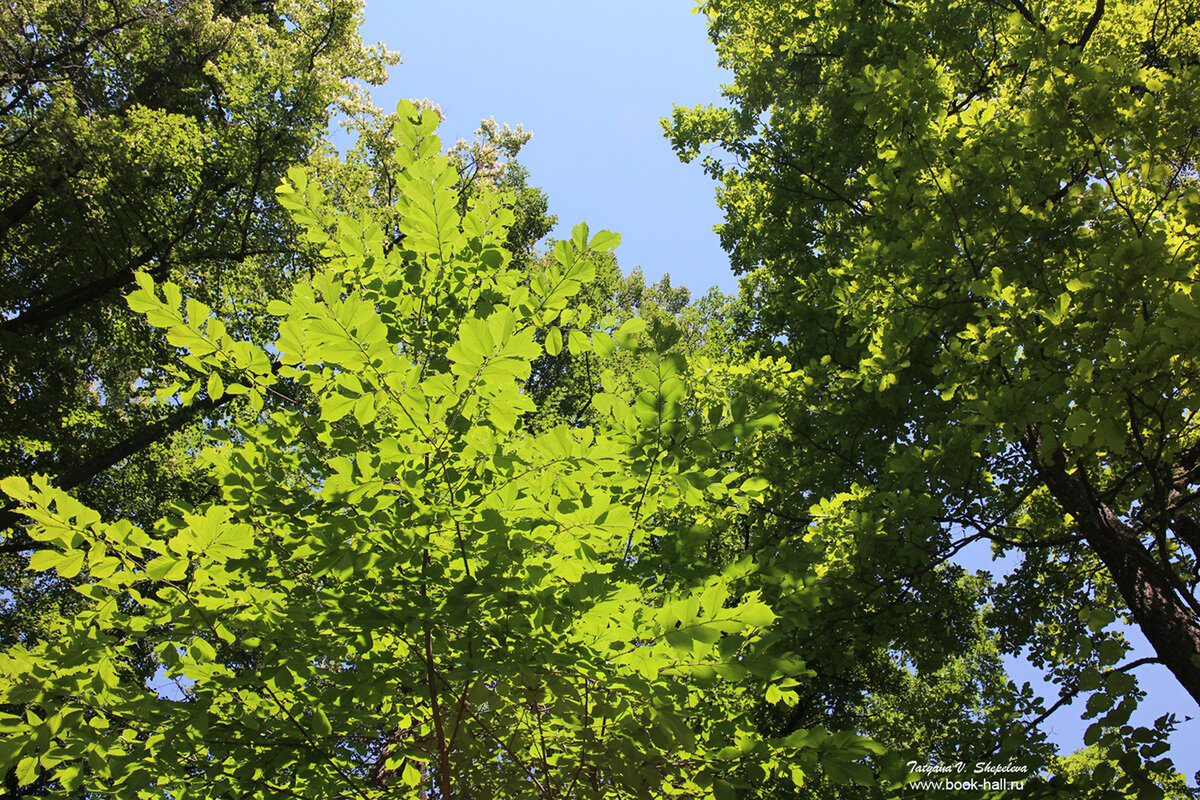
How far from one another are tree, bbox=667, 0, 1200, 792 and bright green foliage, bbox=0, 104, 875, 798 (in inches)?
59.8

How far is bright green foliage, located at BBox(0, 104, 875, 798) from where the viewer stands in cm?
183

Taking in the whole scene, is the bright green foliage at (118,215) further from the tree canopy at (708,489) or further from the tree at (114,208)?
the tree canopy at (708,489)

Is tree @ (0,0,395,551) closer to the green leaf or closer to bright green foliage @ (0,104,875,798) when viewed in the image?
bright green foliage @ (0,104,875,798)

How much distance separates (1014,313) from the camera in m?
3.04

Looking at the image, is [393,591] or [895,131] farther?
[895,131]

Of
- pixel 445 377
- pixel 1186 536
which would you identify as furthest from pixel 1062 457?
pixel 445 377

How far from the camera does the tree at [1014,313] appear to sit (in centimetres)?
259

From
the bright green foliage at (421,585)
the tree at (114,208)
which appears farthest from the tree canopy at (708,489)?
the tree at (114,208)

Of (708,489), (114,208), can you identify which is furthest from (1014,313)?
(114,208)

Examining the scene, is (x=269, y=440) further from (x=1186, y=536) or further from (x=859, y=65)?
(x=1186, y=536)

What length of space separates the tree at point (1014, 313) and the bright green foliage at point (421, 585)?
59.8 inches

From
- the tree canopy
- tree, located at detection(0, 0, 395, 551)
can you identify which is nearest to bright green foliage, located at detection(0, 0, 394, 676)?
tree, located at detection(0, 0, 395, 551)

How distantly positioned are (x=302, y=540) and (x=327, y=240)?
4.15 ft

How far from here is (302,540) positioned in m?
2.32
